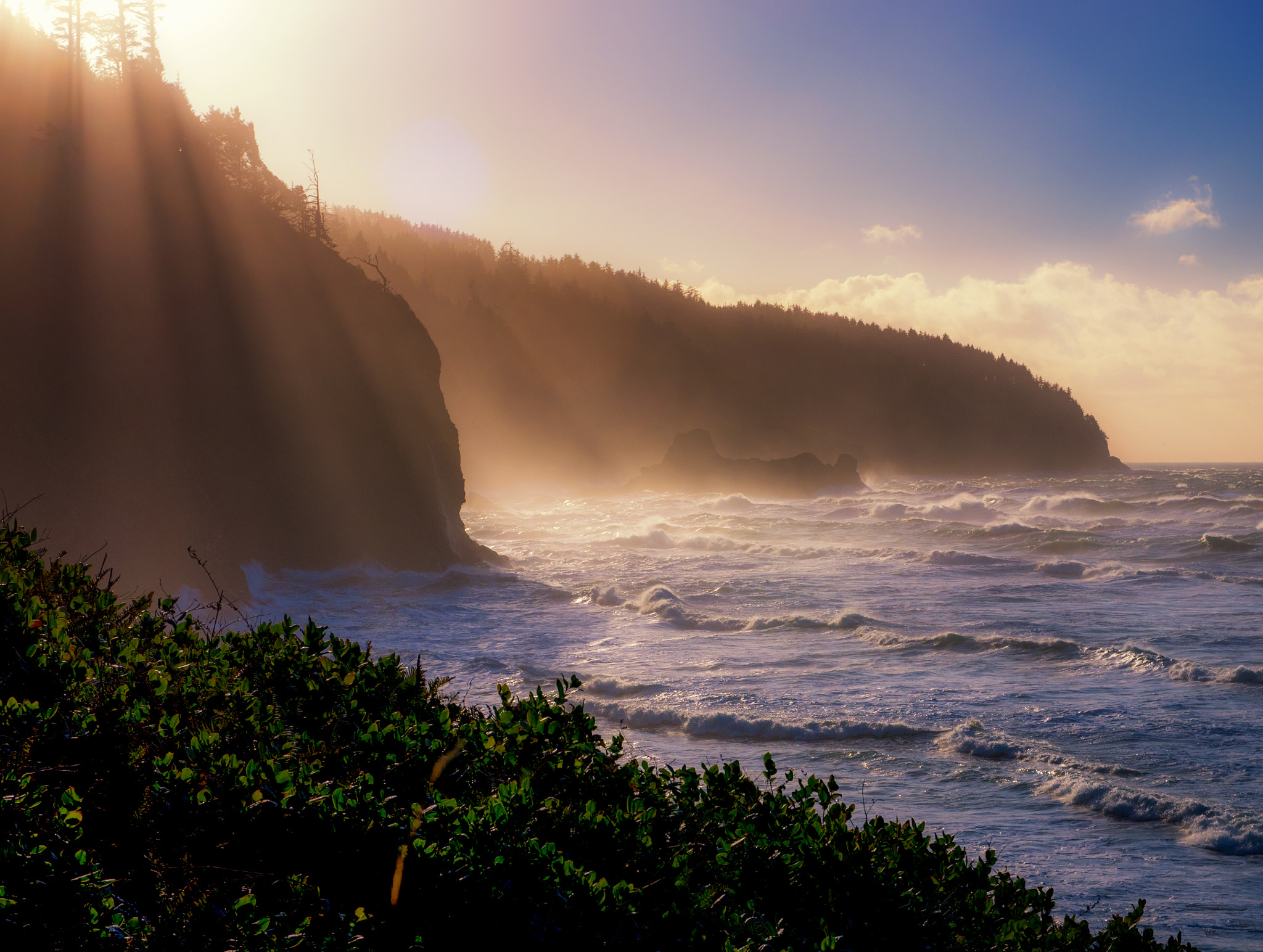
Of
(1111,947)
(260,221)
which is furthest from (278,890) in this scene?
(260,221)

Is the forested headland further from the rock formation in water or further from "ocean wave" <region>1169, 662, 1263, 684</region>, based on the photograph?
"ocean wave" <region>1169, 662, 1263, 684</region>

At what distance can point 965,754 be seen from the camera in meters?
9.08

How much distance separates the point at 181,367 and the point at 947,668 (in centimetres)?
1914

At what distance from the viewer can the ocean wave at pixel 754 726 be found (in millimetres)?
9758

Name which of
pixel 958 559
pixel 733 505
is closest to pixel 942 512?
pixel 733 505

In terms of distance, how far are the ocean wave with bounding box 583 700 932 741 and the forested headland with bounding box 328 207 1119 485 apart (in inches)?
1819

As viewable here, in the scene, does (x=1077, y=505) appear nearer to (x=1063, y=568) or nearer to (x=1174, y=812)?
(x=1063, y=568)

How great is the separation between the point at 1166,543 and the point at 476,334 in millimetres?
57410

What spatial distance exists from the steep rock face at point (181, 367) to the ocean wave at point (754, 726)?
37.7 feet

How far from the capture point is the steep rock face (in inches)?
640

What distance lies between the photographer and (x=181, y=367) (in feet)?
61.5

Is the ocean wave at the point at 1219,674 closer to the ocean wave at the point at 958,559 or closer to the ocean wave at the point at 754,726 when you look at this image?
the ocean wave at the point at 754,726

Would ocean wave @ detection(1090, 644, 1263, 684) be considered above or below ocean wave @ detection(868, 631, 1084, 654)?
above

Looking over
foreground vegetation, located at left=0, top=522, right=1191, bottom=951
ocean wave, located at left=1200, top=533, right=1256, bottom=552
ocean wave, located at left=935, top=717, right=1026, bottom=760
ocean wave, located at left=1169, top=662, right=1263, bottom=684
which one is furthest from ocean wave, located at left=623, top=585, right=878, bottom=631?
ocean wave, located at left=1200, top=533, right=1256, bottom=552
